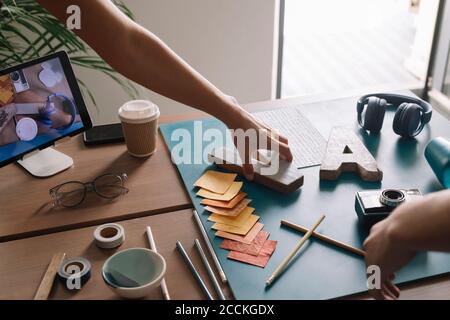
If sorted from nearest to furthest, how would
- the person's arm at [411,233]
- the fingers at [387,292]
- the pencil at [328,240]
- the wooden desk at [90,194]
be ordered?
the person's arm at [411,233] < the fingers at [387,292] < the pencil at [328,240] < the wooden desk at [90,194]

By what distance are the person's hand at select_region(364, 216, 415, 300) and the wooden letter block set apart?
367mm

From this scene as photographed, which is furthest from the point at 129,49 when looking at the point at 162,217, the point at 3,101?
the point at 162,217

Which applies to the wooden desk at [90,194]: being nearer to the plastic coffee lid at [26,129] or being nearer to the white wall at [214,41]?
the plastic coffee lid at [26,129]

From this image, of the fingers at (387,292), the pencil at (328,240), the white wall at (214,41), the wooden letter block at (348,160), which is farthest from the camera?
the white wall at (214,41)

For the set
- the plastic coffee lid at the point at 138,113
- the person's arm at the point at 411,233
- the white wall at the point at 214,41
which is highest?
the person's arm at the point at 411,233

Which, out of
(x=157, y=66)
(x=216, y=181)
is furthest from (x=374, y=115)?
(x=157, y=66)

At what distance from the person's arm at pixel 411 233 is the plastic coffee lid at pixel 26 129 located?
33.0 inches

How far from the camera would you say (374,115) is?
1417mm

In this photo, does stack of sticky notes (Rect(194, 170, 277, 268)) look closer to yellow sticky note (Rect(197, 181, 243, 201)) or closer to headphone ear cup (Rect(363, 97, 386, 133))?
yellow sticky note (Rect(197, 181, 243, 201))

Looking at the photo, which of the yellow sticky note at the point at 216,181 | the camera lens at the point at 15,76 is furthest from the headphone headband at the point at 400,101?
the camera lens at the point at 15,76

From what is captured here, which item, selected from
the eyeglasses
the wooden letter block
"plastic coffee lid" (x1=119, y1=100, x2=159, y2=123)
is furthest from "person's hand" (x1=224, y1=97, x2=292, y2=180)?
the eyeglasses

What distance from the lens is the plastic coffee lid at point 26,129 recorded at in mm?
1209

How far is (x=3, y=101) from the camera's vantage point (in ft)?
3.82

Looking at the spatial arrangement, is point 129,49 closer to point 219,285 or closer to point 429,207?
point 219,285
